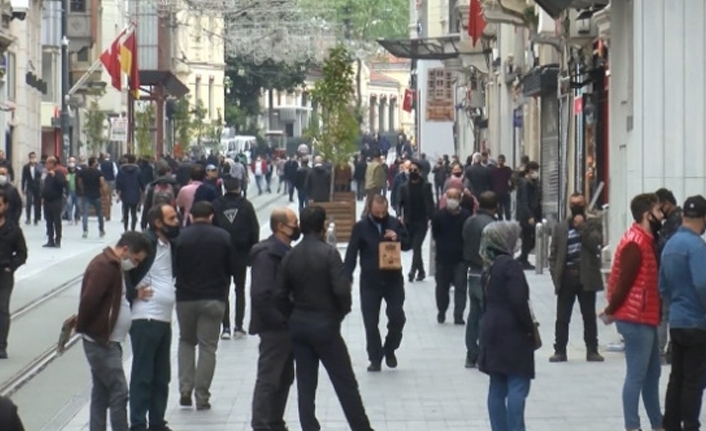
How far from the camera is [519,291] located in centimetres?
1242

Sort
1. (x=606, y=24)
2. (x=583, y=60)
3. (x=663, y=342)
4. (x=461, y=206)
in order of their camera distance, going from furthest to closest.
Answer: (x=583, y=60)
(x=606, y=24)
(x=461, y=206)
(x=663, y=342)

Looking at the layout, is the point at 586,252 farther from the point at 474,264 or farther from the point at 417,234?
the point at 417,234

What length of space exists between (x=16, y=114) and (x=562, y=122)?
2633 cm

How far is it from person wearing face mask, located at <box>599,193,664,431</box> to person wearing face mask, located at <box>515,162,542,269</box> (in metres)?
17.3

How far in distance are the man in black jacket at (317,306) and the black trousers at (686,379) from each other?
215cm

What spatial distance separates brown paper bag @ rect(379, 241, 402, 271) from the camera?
18156 mm

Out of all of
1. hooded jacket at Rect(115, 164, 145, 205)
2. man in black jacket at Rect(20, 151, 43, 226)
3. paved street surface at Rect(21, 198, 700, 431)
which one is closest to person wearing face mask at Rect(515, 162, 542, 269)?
paved street surface at Rect(21, 198, 700, 431)

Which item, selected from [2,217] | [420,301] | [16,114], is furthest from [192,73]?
[2,217]

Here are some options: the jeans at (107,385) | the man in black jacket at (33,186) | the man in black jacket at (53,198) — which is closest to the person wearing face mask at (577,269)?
the jeans at (107,385)

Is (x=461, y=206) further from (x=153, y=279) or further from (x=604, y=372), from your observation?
(x=153, y=279)

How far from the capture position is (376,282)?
18.3 m

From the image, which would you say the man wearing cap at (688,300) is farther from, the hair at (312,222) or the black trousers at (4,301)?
the black trousers at (4,301)

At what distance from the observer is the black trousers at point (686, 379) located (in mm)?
13094

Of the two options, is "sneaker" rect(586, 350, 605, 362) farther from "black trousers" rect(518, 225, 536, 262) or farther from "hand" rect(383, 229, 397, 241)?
"black trousers" rect(518, 225, 536, 262)
